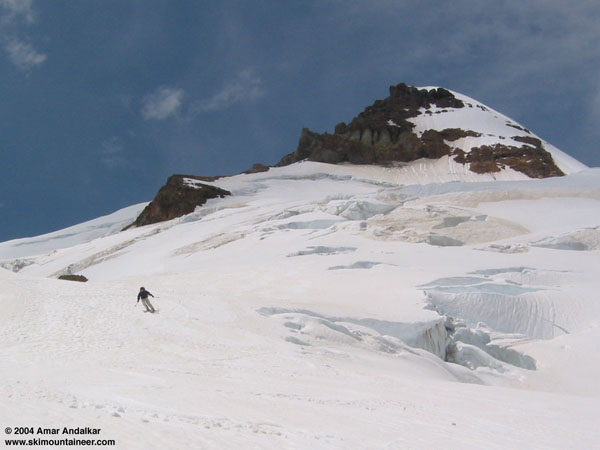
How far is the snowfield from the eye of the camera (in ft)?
17.5

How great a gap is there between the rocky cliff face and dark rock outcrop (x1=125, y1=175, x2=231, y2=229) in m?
31.3

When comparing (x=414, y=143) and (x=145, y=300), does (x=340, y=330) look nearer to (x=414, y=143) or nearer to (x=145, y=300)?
(x=145, y=300)

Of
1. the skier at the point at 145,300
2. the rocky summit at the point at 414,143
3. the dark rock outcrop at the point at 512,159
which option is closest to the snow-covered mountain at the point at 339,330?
the skier at the point at 145,300

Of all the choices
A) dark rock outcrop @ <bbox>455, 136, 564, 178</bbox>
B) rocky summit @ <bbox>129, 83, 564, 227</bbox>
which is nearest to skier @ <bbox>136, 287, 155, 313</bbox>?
rocky summit @ <bbox>129, 83, 564, 227</bbox>

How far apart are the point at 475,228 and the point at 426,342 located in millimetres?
16926

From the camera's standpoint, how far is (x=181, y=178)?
68.0 meters

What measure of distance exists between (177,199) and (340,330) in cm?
5132

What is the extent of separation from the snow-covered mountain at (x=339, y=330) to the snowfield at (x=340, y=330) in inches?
2.3

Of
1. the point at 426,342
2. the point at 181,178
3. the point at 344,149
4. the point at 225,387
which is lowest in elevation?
the point at 426,342

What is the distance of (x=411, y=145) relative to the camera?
9488 cm

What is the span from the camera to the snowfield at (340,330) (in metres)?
5.34

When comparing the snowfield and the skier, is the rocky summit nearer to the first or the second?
the snowfield

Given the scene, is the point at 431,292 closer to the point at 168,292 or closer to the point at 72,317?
the point at 168,292

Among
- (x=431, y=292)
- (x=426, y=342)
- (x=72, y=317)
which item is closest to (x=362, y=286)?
(x=431, y=292)
